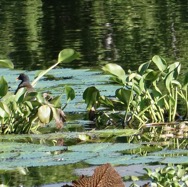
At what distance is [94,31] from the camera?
1841cm

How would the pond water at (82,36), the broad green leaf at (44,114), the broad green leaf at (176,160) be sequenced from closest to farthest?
the broad green leaf at (176,160) → the broad green leaf at (44,114) → the pond water at (82,36)

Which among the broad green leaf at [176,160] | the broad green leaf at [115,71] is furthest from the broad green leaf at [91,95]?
the broad green leaf at [176,160]

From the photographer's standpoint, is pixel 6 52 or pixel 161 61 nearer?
pixel 161 61

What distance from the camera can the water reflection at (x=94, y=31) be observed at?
13841 millimetres

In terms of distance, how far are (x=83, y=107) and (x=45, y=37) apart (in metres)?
9.33

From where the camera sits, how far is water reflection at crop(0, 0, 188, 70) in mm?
13841

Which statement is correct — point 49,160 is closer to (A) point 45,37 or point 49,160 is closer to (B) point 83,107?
(B) point 83,107

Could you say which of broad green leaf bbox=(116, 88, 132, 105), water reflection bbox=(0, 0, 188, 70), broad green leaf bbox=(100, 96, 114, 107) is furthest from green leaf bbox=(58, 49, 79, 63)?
water reflection bbox=(0, 0, 188, 70)

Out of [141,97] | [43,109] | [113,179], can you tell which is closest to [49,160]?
[43,109]

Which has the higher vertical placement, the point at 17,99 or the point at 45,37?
the point at 17,99

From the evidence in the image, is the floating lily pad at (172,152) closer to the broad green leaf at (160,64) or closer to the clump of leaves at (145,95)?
the clump of leaves at (145,95)

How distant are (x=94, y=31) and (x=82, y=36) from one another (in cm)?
96

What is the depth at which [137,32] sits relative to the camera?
17500 mm

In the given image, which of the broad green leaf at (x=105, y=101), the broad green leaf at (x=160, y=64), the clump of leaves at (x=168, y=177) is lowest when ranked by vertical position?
the broad green leaf at (x=105, y=101)
